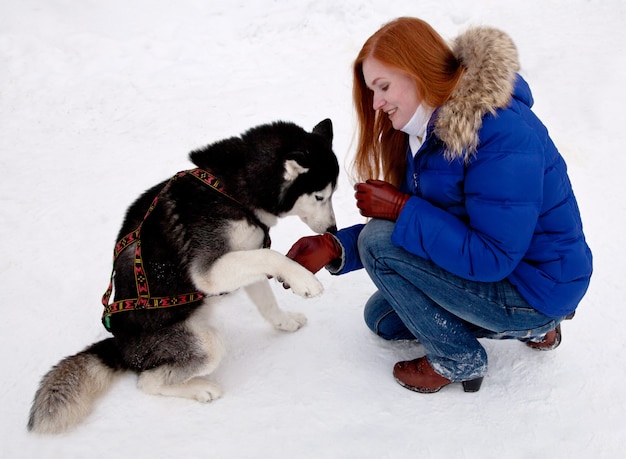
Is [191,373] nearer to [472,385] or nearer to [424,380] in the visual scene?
[424,380]

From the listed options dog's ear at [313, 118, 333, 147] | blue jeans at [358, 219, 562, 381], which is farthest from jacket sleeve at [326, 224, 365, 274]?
dog's ear at [313, 118, 333, 147]

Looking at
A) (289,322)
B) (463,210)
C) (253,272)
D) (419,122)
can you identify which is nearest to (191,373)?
(253,272)

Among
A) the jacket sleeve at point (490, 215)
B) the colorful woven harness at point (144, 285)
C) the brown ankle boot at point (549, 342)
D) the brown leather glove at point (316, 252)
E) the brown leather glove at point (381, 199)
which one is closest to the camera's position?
the jacket sleeve at point (490, 215)

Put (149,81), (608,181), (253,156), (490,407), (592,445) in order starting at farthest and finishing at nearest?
(149,81)
(608,181)
(253,156)
(490,407)
(592,445)

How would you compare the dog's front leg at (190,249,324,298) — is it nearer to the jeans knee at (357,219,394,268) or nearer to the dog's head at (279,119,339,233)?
the jeans knee at (357,219,394,268)

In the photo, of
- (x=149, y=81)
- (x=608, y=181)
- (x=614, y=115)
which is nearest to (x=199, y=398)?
(x=608, y=181)

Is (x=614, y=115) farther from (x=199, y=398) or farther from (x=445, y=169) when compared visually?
(x=199, y=398)

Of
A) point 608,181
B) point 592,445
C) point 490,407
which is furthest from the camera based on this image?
point 608,181

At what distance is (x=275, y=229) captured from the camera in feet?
13.7

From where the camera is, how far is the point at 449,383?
2.67 metres

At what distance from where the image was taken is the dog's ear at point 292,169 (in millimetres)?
2602

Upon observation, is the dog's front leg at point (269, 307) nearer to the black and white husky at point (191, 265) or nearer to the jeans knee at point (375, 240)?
the black and white husky at point (191, 265)

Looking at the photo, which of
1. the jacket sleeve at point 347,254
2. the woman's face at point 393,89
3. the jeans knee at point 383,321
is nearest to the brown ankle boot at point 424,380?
the jeans knee at point 383,321

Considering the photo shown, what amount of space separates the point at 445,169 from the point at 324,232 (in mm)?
937
